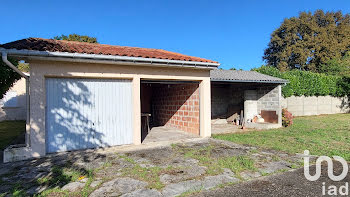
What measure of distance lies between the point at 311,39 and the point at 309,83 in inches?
683

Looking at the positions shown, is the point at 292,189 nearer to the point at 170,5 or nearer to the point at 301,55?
the point at 170,5

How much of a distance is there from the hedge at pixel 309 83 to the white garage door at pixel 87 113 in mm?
12745

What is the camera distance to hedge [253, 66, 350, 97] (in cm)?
1667

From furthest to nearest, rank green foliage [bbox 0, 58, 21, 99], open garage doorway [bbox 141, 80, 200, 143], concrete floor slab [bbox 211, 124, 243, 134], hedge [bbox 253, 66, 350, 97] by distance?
hedge [bbox 253, 66, 350, 97] → concrete floor slab [bbox 211, 124, 243, 134] → open garage doorway [bbox 141, 80, 200, 143] → green foliage [bbox 0, 58, 21, 99]

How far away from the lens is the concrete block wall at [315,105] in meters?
17.5

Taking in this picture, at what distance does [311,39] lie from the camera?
1247 inches

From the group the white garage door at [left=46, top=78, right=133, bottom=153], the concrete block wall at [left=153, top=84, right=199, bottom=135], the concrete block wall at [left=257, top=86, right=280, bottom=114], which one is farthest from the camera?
the concrete block wall at [left=257, top=86, right=280, bottom=114]

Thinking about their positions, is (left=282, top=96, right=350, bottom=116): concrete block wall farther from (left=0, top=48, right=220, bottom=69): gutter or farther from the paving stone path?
the paving stone path

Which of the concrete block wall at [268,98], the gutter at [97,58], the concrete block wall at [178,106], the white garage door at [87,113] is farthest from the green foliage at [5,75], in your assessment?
the concrete block wall at [268,98]

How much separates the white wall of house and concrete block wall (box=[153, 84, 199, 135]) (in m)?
10.8

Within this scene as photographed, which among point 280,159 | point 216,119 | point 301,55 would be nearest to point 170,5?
point 216,119

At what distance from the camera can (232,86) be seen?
1481 cm

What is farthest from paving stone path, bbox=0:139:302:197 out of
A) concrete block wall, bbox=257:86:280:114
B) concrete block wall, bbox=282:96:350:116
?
concrete block wall, bbox=282:96:350:116

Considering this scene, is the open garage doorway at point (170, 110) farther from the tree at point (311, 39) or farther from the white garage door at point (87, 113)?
the tree at point (311, 39)
